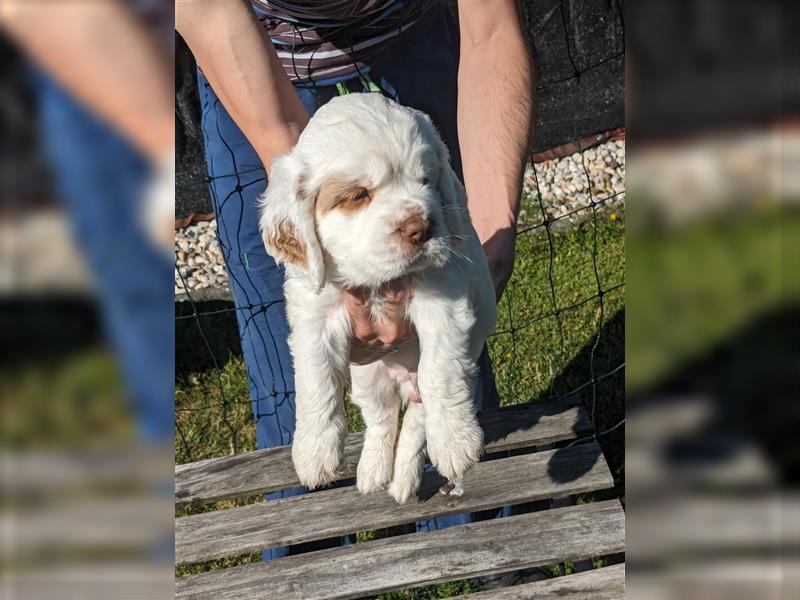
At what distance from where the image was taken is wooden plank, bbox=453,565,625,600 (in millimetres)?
2385

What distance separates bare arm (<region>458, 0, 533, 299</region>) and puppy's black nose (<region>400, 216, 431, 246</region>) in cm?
83

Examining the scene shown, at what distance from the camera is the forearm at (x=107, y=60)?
0.48 m

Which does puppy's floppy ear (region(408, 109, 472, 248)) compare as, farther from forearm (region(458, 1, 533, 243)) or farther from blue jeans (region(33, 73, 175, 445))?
blue jeans (region(33, 73, 175, 445))

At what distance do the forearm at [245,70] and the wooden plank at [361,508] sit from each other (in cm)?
120

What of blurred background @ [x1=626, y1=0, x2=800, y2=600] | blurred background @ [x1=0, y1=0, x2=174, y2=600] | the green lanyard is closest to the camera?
blurred background @ [x1=0, y1=0, x2=174, y2=600]

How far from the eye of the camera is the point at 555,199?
14.4 ft

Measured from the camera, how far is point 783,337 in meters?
0.70

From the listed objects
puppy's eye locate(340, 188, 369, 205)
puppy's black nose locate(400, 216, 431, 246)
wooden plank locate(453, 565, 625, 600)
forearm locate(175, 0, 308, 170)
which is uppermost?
forearm locate(175, 0, 308, 170)

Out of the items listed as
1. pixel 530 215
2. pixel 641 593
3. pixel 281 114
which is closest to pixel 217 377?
pixel 530 215

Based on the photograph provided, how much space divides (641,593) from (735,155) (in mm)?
471

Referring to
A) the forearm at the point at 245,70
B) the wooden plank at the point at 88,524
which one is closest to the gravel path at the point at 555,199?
the forearm at the point at 245,70

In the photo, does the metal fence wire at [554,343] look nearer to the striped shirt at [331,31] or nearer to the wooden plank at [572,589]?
the wooden plank at [572,589]

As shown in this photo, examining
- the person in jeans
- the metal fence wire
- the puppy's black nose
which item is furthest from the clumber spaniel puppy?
the metal fence wire

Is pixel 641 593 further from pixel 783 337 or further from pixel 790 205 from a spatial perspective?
pixel 790 205
